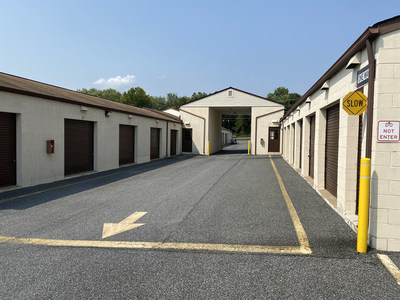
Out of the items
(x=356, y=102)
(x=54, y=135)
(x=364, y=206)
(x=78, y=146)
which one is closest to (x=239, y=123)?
(x=78, y=146)

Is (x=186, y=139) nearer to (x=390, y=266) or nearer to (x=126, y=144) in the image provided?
(x=126, y=144)

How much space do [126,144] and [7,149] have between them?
7.98 metres

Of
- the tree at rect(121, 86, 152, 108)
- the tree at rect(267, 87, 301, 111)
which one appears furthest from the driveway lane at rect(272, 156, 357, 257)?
the tree at rect(267, 87, 301, 111)

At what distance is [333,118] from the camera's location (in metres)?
7.84

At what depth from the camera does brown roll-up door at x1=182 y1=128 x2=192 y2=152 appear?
27508 mm

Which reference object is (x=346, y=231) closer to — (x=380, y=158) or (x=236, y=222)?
(x=380, y=158)

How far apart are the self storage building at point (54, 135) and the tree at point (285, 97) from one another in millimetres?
78474

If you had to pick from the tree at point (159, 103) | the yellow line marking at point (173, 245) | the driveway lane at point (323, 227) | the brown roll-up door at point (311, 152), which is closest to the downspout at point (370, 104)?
the driveway lane at point (323, 227)

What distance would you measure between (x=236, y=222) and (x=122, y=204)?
3008 mm

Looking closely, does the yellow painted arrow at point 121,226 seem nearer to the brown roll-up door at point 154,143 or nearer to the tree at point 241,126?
the brown roll-up door at point 154,143

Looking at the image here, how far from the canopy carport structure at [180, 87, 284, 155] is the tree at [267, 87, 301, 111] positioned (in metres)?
64.1

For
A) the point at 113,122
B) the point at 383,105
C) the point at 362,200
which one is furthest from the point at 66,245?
the point at 113,122

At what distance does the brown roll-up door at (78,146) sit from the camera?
11.5 meters

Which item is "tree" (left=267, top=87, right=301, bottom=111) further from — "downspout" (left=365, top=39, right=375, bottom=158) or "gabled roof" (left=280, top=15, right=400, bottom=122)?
"downspout" (left=365, top=39, right=375, bottom=158)
